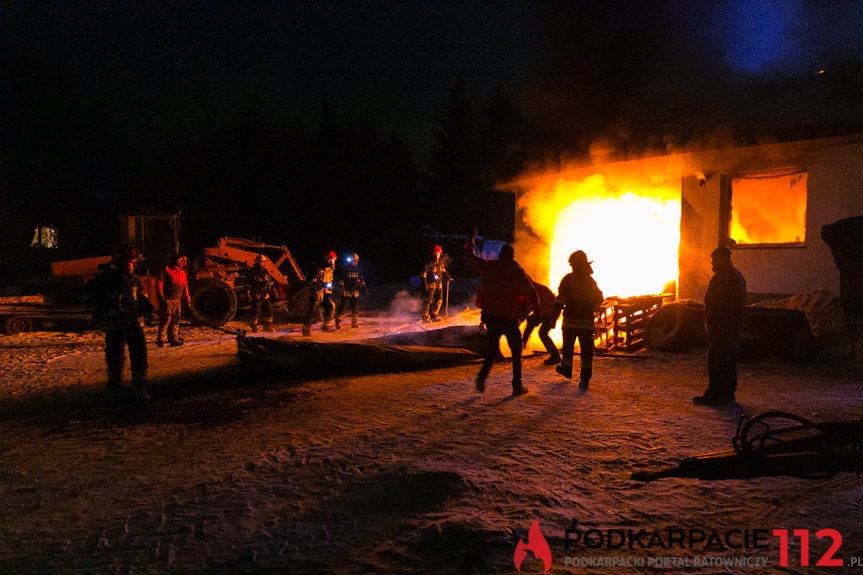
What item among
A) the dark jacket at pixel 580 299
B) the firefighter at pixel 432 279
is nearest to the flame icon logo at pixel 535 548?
the dark jacket at pixel 580 299

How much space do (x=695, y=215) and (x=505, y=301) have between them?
255 inches

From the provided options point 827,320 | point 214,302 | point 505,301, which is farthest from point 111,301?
point 827,320

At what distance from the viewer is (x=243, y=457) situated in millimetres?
4133

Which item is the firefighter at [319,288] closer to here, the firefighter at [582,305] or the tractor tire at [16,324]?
the firefighter at [582,305]

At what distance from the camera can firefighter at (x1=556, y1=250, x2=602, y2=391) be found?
6.41m

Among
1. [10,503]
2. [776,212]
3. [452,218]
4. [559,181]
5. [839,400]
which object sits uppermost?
[452,218]

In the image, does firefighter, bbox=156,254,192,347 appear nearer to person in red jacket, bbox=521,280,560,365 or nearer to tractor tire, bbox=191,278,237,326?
tractor tire, bbox=191,278,237,326

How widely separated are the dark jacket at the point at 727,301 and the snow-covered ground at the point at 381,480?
2.73 ft

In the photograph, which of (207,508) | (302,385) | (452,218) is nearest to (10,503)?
(207,508)

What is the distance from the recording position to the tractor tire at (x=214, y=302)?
12398 millimetres

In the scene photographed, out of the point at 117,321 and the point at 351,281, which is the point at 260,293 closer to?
the point at 351,281

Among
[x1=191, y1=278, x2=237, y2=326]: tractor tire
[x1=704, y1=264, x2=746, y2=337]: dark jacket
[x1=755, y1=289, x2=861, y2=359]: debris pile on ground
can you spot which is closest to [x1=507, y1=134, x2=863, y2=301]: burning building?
[x1=755, y1=289, x2=861, y2=359]: debris pile on ground

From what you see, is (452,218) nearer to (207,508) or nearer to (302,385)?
(302,385)

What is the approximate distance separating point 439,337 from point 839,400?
502 centimetres
